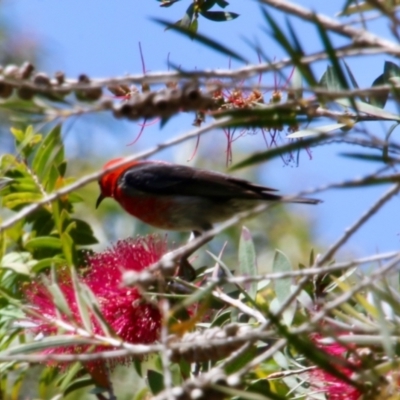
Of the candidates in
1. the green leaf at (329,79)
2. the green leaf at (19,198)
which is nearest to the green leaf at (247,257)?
the green leaf at (329,79)

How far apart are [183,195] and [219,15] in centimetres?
164

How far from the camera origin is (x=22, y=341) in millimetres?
2021

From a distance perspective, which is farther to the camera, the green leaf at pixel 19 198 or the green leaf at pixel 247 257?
the green leaf at pixel 19 198

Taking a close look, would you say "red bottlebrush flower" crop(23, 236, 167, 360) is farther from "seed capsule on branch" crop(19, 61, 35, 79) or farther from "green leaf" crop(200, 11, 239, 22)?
"seed capsule on branch" crop(19, 61, 35, 79)

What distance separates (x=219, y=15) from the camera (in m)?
1.90

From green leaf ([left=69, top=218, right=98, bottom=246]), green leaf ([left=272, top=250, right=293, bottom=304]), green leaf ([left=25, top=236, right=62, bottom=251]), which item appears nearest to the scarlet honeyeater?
green leaf ([left=69, top=218, right=98, bottom=246])

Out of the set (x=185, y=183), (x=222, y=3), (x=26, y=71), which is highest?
(x=222, y=3)

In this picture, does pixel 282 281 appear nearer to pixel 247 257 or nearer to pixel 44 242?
pixel 247 257

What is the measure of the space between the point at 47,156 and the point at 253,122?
1345 mm

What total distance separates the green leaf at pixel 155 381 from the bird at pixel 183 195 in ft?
5.28

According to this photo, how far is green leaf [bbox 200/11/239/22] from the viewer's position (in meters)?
1.89

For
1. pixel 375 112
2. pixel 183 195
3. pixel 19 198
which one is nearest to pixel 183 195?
pixel 183 195

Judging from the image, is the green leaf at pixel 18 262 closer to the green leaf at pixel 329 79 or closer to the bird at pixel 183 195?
the green leaf at pixel 329 79

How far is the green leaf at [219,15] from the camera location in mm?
1889
